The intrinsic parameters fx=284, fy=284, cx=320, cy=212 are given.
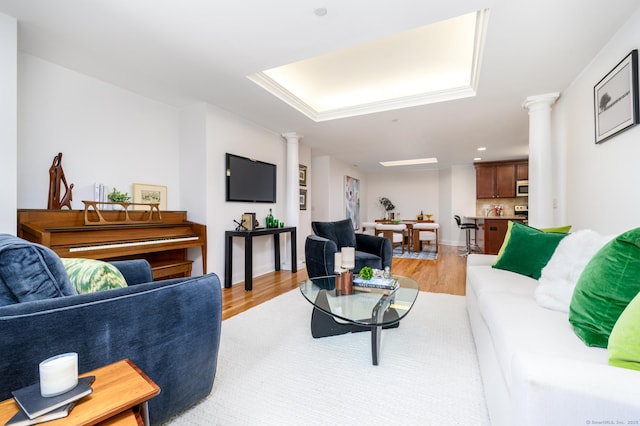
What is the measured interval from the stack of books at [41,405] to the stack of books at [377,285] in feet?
5.77

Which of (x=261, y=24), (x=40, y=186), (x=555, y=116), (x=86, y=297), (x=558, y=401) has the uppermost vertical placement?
(x=261, y=24)

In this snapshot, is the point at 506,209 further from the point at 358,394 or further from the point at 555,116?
the point at 358,394

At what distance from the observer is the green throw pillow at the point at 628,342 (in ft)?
2.58

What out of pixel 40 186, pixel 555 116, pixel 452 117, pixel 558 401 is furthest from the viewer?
pixel 452 117

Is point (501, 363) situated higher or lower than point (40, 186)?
lower

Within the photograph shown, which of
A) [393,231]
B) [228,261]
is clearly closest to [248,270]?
[228,261]

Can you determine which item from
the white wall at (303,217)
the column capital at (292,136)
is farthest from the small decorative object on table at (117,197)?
the white wall at (303,217)

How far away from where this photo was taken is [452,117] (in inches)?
151

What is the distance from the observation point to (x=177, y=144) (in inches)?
145

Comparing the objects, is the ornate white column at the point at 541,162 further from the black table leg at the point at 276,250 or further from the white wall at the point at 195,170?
the white wall at the point at 195,170

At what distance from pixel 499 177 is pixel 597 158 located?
188 inches

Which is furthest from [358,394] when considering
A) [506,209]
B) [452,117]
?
[506,209]

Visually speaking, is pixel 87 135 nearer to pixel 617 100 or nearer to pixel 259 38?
pixel 259 38

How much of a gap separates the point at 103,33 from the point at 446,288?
4146 millimetres
